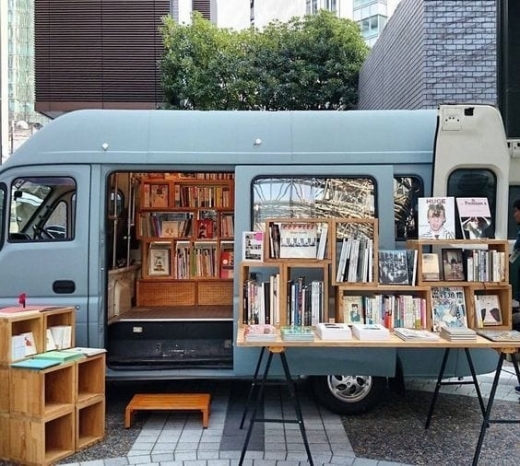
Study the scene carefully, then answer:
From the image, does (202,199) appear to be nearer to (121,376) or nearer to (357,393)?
(121,376)

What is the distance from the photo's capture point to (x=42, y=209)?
4.90 metres

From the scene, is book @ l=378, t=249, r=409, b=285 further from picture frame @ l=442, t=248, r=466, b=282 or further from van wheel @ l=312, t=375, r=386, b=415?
van wheel @ l=312, t=375, r=386, b=415

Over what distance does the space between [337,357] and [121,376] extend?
6.23 ft

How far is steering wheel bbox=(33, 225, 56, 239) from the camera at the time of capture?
15.9 ft

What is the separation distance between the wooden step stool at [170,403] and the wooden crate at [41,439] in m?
0.60

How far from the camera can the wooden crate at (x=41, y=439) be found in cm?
376

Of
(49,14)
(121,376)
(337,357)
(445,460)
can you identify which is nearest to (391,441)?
(445,460)

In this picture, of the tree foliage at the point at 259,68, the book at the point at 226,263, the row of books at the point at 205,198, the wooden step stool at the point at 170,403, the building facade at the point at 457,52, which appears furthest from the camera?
the tree foliage at the point at 259,68

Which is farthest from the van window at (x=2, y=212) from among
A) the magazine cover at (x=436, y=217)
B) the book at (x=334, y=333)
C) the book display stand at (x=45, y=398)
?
the magazine cover at (x=436, y=217)

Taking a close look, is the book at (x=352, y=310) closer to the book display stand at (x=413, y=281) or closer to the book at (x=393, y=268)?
the book display stand at (x=413, y=281)

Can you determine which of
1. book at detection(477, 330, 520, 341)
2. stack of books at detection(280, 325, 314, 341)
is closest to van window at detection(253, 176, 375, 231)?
stack of books at detection(280, 325, 314, 341)

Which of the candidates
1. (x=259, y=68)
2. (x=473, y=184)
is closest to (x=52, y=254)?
(x=473, y=184)

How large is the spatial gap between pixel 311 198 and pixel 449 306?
4.82ft

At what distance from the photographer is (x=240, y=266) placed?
4.47 m
